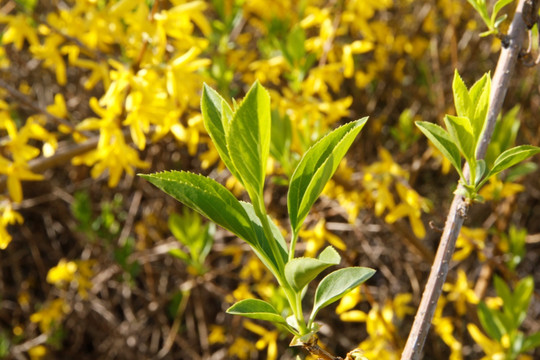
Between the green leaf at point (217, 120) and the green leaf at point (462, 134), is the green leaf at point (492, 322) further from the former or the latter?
the green leaf at point (217, 120)

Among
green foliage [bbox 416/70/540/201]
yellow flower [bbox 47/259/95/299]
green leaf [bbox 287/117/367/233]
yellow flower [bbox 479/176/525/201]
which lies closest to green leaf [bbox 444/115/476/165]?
green foliage [bbox 416/70/540/201]

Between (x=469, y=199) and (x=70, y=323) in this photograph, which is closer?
(x=469, y=199)

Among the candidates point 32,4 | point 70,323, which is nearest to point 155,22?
point 32,4

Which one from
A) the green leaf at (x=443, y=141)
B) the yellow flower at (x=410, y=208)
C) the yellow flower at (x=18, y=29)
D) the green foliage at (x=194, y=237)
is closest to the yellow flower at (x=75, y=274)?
the green foliage at (x=194, y=237)

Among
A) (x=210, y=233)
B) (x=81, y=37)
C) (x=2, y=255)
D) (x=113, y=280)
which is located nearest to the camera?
(x=210, y=233)

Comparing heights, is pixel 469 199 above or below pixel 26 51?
above

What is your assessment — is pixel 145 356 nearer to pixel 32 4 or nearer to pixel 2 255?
pixel 2 255
